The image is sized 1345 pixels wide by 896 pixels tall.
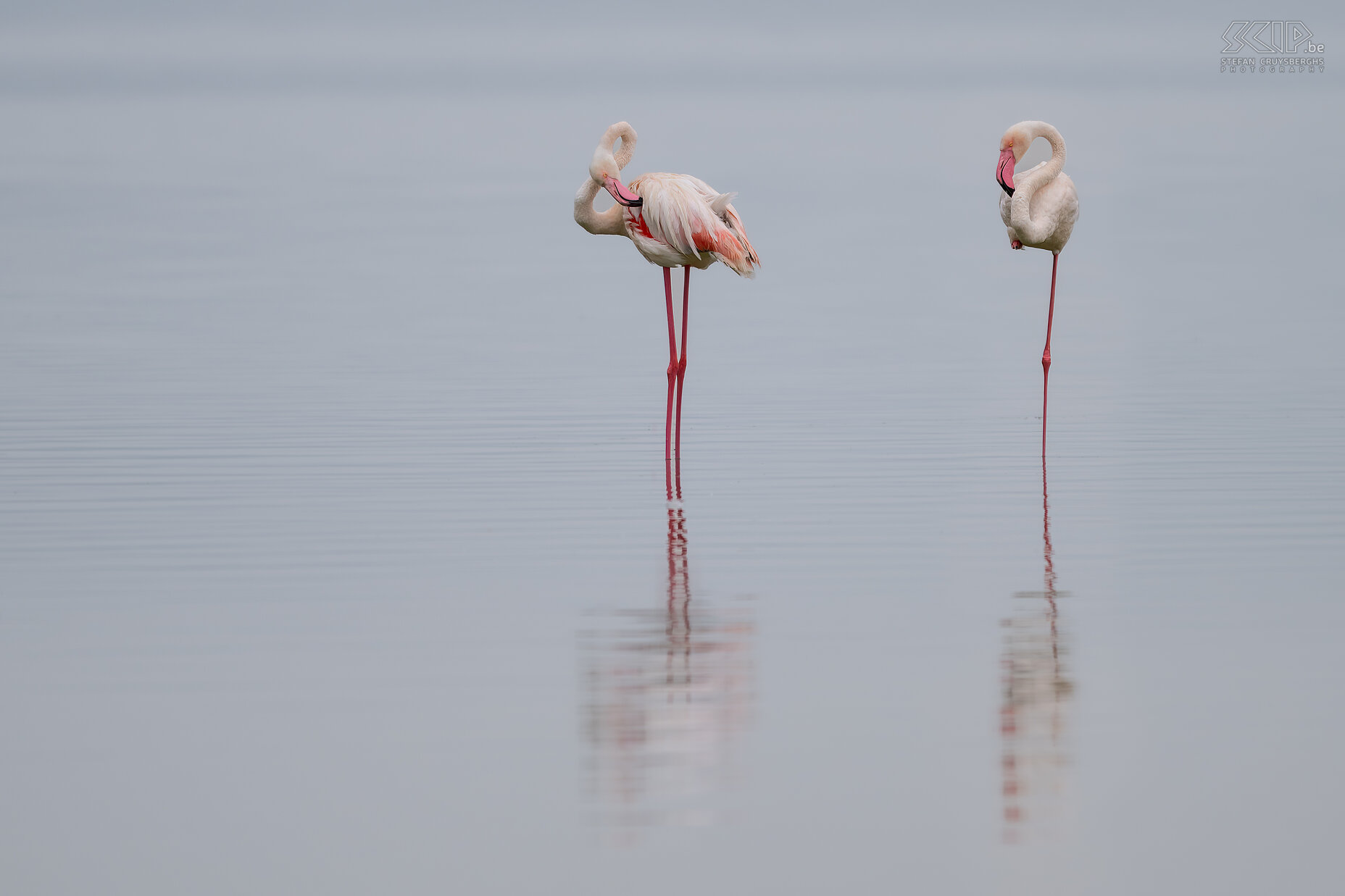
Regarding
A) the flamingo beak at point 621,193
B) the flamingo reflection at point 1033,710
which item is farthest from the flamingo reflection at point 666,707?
the flamingo beak at point 621,193

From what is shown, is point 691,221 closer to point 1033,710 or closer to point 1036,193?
point 1036,193


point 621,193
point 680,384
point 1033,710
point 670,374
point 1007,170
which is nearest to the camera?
point 1033,710

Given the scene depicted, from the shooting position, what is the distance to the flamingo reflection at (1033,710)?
397cm

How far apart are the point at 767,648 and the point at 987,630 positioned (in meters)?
0.70

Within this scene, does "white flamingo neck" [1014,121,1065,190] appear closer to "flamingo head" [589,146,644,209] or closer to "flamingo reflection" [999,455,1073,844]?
"flamingo head" [589,146,644,209]

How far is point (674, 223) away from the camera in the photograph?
10570 millimetres

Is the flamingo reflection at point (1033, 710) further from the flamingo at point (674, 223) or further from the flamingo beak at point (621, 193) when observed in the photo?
the flamingo beak at point (621, 193)

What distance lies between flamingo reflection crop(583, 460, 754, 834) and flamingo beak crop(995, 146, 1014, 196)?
575 cm

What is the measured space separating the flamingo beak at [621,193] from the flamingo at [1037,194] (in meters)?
2.24

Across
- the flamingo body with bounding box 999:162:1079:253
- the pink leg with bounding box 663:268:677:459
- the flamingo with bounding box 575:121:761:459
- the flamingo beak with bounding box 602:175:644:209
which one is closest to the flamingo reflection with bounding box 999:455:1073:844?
the pink leg with bounding box 663:268:677:459

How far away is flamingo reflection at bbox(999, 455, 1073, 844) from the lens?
3973mm

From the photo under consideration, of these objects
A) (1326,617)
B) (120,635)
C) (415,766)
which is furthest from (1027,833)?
(120,635)

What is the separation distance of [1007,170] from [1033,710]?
7.15 metres

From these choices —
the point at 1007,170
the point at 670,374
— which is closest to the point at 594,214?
the point at 670,374
